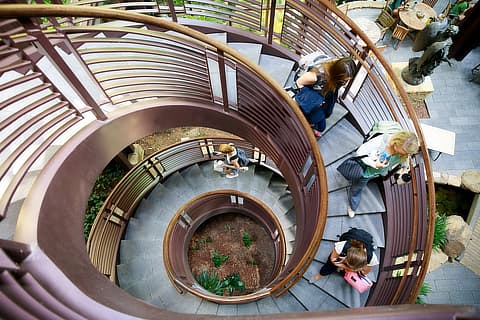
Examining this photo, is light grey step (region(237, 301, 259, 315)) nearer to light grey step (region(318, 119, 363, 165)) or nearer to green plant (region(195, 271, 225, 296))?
green plant (region(195, 271, 225, 296))

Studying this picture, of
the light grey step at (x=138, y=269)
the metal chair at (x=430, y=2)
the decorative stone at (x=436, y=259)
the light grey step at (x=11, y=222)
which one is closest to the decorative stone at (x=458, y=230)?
the decorative stone at (x=436, y=259)

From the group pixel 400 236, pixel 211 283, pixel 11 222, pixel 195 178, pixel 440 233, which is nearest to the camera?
pixel 11 222

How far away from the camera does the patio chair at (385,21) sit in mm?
9453

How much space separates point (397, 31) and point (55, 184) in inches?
369

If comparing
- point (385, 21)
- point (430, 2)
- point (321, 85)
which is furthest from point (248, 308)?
point (430, 2)

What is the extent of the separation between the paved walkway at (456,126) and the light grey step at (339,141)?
10.6 ft

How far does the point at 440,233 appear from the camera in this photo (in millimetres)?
6336

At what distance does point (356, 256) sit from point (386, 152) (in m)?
1.36

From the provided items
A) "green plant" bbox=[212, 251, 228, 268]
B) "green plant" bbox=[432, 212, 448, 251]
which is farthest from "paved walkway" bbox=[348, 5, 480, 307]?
"green plant" bbox=[212, 251, 228, 268]

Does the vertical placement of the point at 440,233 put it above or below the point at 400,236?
below

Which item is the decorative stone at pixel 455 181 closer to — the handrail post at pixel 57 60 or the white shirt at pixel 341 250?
the white shirt at pixel 341 250

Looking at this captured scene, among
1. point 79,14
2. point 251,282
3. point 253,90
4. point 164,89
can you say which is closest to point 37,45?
point 79,14

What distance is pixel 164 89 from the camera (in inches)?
208

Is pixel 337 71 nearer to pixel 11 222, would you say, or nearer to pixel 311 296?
pixel 311 296
